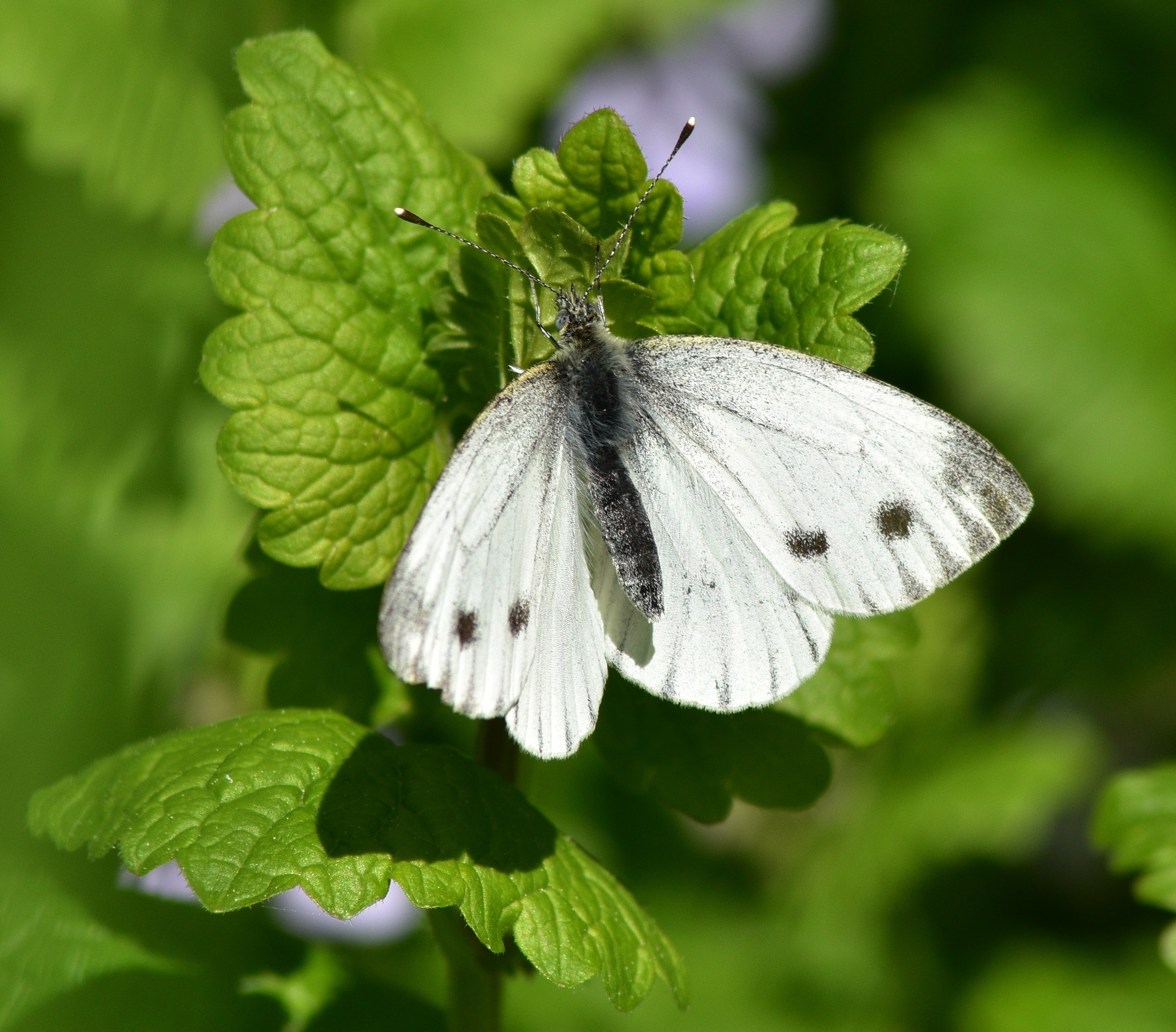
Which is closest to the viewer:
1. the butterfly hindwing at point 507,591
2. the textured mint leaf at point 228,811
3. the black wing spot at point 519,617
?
the textured mint leaf at point 228,811

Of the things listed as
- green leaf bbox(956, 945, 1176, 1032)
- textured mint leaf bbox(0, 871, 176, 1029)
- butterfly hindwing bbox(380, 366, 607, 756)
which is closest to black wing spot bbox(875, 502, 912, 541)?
butterfly hindwing bbox(380, 366, 607, 756)

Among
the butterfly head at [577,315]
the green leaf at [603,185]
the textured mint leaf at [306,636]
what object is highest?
the green leaf at [603,185]

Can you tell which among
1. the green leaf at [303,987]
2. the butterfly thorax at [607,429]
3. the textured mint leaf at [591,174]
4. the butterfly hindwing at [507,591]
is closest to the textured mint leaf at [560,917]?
the butterfly hindwing at [507,591]

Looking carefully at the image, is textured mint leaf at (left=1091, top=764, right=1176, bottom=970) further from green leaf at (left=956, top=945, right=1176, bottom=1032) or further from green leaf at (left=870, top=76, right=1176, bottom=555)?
green leaf at (left=870, top=76, right=1176, bottom=555)

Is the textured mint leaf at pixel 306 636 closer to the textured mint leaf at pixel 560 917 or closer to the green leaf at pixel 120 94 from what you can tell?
the textured mint leaf at pixel 560 917

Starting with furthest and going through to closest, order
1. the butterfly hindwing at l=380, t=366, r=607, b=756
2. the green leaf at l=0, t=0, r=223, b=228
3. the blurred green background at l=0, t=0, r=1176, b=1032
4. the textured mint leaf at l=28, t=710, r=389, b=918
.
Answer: the green leaf at l=0, t=0, r=223, b=228, the blurred green background at l=0, t=0, r=1176, b=1032, the butterfly hindwing at l=380, t=366, r=607, b=756, the textured mint leaf at l=28, t=710, r=389, b=918
